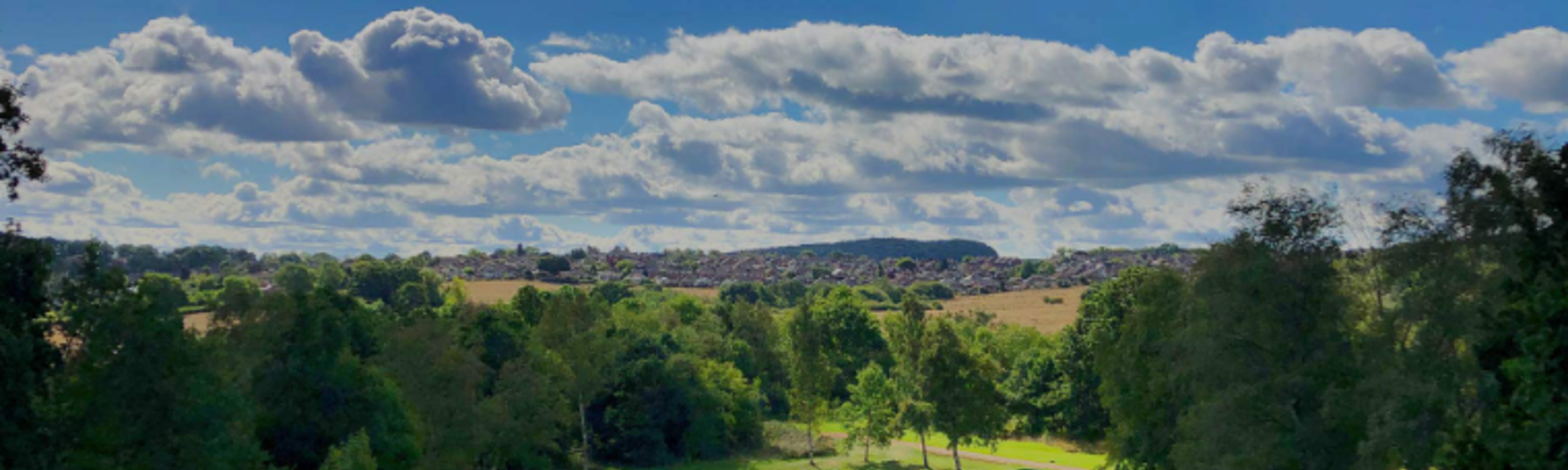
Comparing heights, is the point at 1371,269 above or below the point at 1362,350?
above

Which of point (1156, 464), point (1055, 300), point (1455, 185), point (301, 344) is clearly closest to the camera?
point (1455, 185)

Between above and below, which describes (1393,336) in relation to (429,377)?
above

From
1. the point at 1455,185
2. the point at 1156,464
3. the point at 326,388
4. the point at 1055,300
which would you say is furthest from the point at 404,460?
the point at 1055,300

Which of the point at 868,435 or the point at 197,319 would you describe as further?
the point at 197,319

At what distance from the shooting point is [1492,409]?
2327 centimetres

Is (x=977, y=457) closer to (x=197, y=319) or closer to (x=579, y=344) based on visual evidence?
(x=579, y=344)

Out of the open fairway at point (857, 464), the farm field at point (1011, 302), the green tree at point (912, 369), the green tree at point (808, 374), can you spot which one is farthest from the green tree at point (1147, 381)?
the farm field at point (1011, 302)

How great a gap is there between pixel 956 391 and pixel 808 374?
1343 cm

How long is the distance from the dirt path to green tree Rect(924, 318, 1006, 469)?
10.9ft

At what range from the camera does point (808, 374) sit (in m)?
66.2

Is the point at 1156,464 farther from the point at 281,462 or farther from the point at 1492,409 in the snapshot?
the point at 281,462

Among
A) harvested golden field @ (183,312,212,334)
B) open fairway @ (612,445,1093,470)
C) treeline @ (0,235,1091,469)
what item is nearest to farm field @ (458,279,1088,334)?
harvested golden field @ (183,312,212,334)

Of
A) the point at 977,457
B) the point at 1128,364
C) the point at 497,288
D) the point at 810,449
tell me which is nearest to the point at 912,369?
the point at 977,457

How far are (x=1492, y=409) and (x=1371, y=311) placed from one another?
20.0 feet
